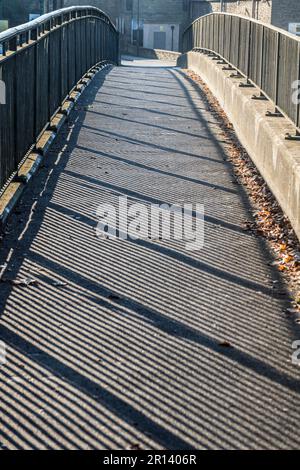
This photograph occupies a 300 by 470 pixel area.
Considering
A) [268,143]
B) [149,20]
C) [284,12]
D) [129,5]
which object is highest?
[268,143]

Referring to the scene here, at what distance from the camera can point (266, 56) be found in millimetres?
12859

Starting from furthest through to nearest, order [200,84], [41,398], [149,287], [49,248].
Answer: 1. [200,84]
2. [49,248]
3. [149,287]
4. [41,398]

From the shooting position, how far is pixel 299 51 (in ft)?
31.8

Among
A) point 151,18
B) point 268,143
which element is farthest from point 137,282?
point 151,18

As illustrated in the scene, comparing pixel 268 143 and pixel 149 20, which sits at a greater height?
pixel 268 143

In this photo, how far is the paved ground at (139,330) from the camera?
4.83 m

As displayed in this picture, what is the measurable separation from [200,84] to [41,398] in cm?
1957

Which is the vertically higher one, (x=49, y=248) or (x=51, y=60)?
(x=51, y=60)

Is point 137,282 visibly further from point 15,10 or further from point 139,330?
point 15,10

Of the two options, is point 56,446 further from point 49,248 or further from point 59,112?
point 59,112

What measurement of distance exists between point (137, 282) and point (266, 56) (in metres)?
6.47

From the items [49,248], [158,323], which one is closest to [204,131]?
[49,248]

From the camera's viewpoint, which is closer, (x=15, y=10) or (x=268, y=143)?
(x=268, y=143)
